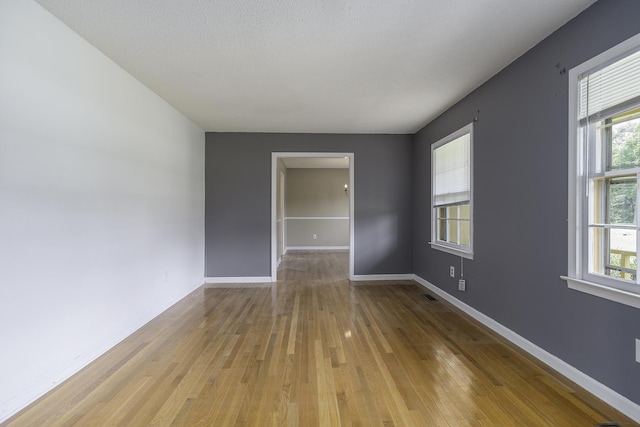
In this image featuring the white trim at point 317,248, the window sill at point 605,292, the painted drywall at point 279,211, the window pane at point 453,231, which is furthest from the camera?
the white trim at point 317,248

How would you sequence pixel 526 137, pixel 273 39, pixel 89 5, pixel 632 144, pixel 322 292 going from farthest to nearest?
1. pixel 322 292
2. pixel 526 137
3. pixel 273 39
4. pixel 89 5
5. pixel 632 144

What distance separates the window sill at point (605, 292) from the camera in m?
1.62

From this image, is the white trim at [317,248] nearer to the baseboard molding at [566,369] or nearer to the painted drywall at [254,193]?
the painted drywall at [254,193]

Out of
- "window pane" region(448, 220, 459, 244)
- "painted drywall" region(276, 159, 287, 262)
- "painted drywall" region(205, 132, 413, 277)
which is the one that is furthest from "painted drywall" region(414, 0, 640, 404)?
"painted drywall" region(276, 159, 287, 262)

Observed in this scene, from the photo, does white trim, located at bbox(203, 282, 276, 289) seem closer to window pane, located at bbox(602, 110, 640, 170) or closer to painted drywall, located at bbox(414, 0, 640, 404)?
painted drywall, located at bbox(414, 0, 640, 404)

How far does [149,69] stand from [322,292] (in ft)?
10.7

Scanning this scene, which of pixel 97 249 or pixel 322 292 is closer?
pixel 97 249

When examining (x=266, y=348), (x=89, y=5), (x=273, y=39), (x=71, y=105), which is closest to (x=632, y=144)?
(x=273, y=39)

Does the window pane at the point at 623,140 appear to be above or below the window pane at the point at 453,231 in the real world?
above

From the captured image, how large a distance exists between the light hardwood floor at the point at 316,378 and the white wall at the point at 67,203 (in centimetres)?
26

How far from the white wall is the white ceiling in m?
0.30

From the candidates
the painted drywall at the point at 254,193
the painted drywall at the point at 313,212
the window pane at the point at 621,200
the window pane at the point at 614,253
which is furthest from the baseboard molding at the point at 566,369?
the painted drywall at the point at 313,212

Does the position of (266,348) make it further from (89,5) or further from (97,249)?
(89,5)

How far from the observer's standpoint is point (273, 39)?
2.22 metres
